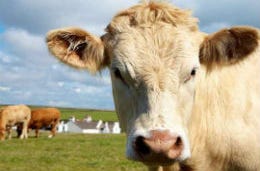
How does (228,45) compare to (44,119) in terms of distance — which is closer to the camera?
(228,45)

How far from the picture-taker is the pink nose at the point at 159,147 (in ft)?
13.2

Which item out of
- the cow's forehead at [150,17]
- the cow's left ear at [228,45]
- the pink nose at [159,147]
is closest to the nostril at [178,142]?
the pink nose at [159,147]

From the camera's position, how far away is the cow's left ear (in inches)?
211

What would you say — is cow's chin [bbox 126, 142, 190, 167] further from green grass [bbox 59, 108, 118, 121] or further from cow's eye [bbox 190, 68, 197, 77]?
green grass [bbox 59, 108, 118, 121]

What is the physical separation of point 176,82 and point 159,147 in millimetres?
835

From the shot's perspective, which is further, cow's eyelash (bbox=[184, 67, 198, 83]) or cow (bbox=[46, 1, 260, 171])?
cow's eyelash (bbox=[184, 67, 198, 83])

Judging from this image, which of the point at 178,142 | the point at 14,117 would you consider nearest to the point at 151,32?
the point at 178,142

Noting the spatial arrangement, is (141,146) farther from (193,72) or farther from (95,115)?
(95,115)

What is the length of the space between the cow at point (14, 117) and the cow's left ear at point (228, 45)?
30010mm

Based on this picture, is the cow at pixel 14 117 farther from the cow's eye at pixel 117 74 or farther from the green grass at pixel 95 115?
the green grass at pixel 95 115

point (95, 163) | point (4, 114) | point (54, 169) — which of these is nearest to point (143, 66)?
point (54, 169)

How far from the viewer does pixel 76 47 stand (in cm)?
551

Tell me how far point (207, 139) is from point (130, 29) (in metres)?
1.74

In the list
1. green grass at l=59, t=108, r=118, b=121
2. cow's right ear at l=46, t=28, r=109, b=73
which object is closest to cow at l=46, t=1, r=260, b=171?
cow's right ear at l=46, t=28, r=109, b=73
